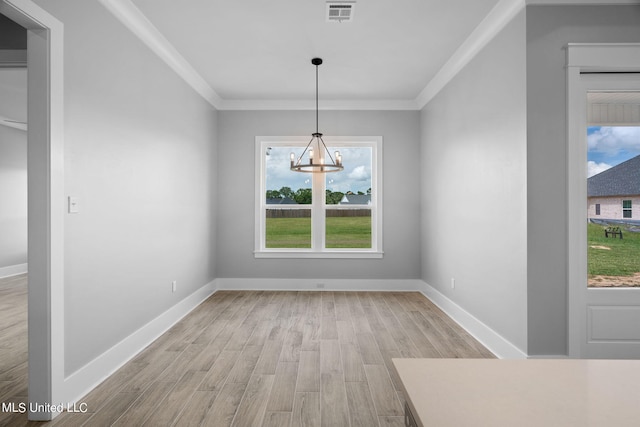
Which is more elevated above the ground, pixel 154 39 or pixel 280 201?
pixel 154 39

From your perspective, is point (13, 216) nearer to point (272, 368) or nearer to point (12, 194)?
point (12, 194)

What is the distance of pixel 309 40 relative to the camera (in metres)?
3.56

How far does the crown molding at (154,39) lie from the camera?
2854mm

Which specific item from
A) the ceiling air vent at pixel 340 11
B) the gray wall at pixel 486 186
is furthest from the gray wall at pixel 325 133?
the ceiling air vent at pixel 340 11

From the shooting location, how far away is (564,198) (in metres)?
2.70

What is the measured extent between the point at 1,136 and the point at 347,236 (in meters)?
6.78

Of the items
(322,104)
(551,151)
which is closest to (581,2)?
(551,151)

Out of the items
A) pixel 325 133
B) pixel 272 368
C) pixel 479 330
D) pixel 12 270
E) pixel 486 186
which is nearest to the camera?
pixel 272 368

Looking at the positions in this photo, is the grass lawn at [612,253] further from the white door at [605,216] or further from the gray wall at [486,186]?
the gray wall at [486,186]

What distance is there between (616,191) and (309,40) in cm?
306

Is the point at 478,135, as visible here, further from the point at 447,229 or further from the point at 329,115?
the point at 329,115

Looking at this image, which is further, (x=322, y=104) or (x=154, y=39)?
(x=322, y=104)

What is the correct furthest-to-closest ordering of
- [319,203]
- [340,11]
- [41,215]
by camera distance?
1. [319,203]
2. [340,11]
3. [41,215]

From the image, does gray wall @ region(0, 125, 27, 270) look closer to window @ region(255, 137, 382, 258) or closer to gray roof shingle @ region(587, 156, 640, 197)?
window @ region(255, 137, 382, 258)
